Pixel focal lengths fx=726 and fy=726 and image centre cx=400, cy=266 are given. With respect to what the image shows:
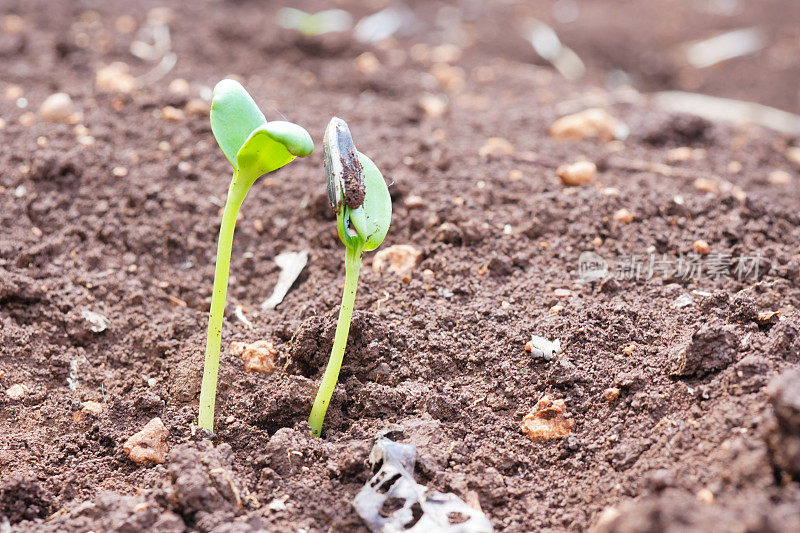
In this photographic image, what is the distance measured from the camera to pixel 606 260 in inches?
74.8

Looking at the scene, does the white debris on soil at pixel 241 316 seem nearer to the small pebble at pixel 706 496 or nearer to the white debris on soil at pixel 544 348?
the white debris on soil at pixel 544 348

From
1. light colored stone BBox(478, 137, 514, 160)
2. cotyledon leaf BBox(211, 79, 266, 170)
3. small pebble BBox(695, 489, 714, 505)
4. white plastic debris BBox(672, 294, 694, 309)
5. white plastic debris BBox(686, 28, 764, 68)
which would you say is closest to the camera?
small pebble BBox(695, 489, 714, 505)

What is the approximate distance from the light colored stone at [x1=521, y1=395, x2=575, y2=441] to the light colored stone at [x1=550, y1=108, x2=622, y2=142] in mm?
1356

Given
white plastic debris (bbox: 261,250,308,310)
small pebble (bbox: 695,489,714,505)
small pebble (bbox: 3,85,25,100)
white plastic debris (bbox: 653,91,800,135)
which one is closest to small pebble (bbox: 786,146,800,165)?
white plastic debris (bbox: 653,91,800,135)

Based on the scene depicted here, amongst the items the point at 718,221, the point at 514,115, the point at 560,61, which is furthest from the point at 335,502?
the point at 560,61

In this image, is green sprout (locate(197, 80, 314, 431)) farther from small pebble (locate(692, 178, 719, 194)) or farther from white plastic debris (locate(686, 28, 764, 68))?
white plastic debris (locate(686, 28, 764, 68))

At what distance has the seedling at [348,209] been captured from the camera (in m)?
1.29

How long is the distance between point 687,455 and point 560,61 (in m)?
2.79

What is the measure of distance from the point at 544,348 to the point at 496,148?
0.98 meters

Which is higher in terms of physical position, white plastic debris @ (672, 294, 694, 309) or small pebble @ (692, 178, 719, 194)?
small pebble @ (692, 178, 719, 194)

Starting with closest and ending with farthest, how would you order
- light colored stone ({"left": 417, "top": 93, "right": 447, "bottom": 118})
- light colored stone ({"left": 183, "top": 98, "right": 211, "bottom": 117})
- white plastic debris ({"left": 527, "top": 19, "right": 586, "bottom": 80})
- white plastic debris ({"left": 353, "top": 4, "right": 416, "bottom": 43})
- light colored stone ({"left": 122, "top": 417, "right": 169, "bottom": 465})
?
light colored stone ({"left": 122, "top": 417, "right": 169, "bottom": 465}), light colored stone ({"left": 183, "top": 98, "right": 211, "bottom": 117}), light colored stone ({"left": 417, "top": 93, "right": 447, "bottom": 118}), white plastic debris ({"left": 353, "top": 4, "right": 416, "bottom": 43}), white plastic debris ({"left": 527, "top": 19, "right": 586, "bottom": 80})

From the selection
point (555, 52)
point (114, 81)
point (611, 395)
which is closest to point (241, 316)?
point (611, 395)

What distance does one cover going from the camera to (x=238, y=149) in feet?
4.37

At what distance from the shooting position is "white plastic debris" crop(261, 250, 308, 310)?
1882mm
